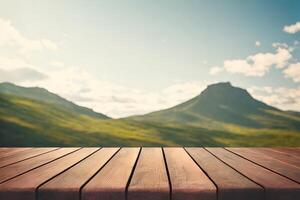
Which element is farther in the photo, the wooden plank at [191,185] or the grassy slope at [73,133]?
the grassy slope at [73,133]

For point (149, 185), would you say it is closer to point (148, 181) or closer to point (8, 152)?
point (148, 181)

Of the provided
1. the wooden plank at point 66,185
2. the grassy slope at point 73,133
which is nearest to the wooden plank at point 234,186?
the wooden plank at point 66,185

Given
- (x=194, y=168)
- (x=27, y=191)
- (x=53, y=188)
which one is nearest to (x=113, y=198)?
(x=53, y=188)

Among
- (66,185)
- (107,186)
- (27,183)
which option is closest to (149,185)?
(107,186)

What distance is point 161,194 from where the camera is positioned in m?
1.99

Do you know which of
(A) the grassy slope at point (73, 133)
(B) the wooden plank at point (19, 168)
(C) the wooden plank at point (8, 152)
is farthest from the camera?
(A) the grassy slope at point (73, 133)

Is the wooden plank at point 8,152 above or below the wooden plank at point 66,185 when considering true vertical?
above

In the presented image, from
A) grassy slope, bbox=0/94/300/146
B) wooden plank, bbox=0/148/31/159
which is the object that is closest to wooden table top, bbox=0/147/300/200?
wooden plank, bbox=0/148/31/159

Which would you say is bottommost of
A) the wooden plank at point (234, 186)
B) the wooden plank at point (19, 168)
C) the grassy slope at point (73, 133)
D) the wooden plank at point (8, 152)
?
the wooden plank at point (234, 186)

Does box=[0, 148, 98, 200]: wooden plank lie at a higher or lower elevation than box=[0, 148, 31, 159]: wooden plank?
lower

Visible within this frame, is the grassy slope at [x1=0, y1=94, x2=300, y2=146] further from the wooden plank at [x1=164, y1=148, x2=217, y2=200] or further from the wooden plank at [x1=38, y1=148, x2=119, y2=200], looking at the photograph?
the wooden plank at [x1=164, y1=148, x2=217, y2=200]

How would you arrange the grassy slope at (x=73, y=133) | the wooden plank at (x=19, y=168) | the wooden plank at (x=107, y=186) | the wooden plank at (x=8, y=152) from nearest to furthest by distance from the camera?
the wooden plank at (x=107, y=186), the wooden plank at (x=19, y=168), the wooden plank at (x=8, y=152), the grassy slope at (x=73, y=133)

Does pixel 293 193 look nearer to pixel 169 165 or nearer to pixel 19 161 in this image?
pixel 169 165

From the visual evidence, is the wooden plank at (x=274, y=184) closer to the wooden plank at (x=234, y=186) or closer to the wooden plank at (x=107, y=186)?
the wooden plank at (x=234, y=186)
